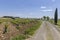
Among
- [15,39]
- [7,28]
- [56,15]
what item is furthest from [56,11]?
[15,39]

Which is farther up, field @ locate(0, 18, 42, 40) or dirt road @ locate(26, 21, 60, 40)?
field @ locate(0, 18, 42, 40)

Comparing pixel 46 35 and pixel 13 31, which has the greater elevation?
pixel 13 31

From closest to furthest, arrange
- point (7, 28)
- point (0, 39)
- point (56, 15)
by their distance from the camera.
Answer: point (0, 39)
point (7, 28)
point (56, 15)

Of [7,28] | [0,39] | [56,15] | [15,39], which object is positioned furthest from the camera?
[56,15]

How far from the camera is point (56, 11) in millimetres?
80938

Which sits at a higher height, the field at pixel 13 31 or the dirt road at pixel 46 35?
the field at pixel 13 31

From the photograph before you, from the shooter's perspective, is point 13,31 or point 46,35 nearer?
point 13,31

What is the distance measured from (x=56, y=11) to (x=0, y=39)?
231 ft

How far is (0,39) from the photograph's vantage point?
12.4 m

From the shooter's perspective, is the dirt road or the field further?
the dirt road

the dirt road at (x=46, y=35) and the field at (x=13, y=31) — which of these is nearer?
the field at (x=13, y=31)

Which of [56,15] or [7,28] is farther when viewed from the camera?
[56,15]

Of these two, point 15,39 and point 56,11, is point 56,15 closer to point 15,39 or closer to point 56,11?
point 56,11

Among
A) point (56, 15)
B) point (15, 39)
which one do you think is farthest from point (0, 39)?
point (56, 15)
